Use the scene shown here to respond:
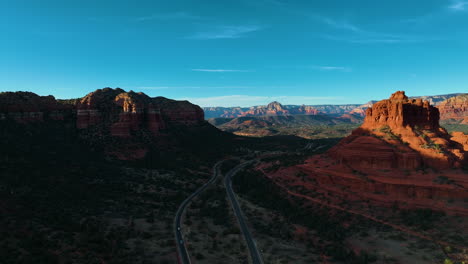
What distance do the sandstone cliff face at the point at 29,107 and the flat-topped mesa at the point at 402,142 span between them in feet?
283

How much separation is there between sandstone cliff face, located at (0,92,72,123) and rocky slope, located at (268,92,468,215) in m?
76.4

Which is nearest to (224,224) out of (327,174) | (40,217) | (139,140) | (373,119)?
(327,174)

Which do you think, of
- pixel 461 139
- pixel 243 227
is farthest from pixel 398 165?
pixel 243 227

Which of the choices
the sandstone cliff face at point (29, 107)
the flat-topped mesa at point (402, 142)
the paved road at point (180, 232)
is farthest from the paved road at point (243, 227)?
the sandstone cliff face at point (29, 107)

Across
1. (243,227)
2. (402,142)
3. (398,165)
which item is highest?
(402,142)

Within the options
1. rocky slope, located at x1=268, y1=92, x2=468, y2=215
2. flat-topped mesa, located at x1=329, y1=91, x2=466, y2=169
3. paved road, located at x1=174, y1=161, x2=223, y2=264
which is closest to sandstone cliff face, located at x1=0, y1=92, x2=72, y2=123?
paved road, located at x1=174, y1=161, x2=223, y2=264

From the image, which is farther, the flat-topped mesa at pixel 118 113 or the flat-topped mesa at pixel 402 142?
the flat-topped mesa at pixel 118 113

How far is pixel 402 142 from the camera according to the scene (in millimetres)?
47312

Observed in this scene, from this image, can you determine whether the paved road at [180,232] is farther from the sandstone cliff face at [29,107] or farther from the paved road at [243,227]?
the sandstone cliff face at [29,107]

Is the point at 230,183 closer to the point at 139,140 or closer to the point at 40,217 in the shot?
the point at 139,140

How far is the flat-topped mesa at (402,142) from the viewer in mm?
43312

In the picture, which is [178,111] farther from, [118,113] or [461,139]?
[461,139]

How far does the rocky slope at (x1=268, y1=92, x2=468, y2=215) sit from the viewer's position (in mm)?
38688

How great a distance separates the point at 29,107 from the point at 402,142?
9842 cm
